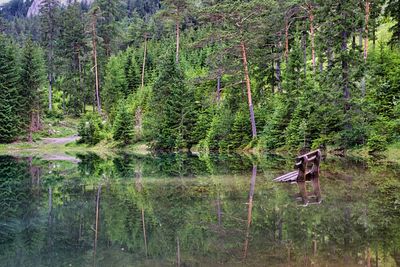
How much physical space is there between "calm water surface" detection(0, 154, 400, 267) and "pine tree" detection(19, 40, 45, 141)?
35727mm

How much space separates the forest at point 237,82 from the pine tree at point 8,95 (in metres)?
0.15

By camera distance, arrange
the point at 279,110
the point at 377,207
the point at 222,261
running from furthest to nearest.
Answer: the point at 279,110 < the point at 377,207 < the point at 222,261

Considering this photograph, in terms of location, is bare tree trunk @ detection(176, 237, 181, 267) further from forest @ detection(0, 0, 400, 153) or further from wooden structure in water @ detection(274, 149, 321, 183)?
forest @ detection(0, 0, 400, 153)

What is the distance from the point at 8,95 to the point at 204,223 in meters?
45.7

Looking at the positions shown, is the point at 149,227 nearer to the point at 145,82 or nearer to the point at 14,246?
the point at 14,246

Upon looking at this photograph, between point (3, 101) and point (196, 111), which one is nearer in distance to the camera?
point (196, 111)

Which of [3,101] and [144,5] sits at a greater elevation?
[144,5]

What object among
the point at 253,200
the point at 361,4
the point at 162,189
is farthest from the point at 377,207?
the point at 361,4

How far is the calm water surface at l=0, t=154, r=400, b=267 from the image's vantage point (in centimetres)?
743

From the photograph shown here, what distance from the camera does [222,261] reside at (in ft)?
23.4

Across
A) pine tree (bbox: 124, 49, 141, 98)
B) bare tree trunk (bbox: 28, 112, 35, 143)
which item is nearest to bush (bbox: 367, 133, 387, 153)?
bare tree trunk (bbox: 28, 112, 35, 143)

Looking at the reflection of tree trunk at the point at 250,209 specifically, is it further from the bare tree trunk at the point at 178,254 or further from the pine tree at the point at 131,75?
the pine tree at the point at 131,75

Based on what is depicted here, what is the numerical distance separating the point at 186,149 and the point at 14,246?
1310 inches

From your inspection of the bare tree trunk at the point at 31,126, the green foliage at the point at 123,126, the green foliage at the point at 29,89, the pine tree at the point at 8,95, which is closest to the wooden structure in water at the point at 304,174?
the green foliage at the point at 123,126
